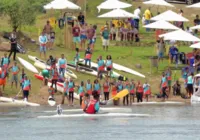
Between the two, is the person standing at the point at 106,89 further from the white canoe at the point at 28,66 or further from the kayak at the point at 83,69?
the white canoe at the point at 28,66

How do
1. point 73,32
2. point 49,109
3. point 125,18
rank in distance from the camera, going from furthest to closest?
point 125,18 → point 73,32 → point 49,109

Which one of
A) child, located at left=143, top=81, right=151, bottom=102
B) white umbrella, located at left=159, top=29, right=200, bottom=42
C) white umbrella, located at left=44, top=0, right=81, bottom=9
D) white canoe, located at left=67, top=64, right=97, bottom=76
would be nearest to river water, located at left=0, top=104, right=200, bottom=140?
child, located at left=143, top=81, right=151, bottom=102

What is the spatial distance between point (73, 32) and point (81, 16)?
117 inches

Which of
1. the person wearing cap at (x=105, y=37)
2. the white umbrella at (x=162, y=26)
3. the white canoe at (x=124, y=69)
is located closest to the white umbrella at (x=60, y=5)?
the person wearing cap at (x=105, y=37)

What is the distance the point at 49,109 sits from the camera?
55.0 meters

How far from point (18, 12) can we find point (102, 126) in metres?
16.8

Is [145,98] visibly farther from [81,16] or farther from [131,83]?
[81,16]

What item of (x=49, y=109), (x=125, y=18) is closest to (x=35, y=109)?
(x=49, y=109)

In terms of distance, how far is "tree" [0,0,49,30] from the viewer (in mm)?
65375

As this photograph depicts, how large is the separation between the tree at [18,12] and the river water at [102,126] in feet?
36.8

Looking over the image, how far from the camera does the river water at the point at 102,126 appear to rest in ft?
157

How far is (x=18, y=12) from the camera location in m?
65.5

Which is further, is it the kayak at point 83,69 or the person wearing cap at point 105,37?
the person wearing cap at point 105,37

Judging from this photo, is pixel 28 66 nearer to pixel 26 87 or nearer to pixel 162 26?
pixel 26 87
